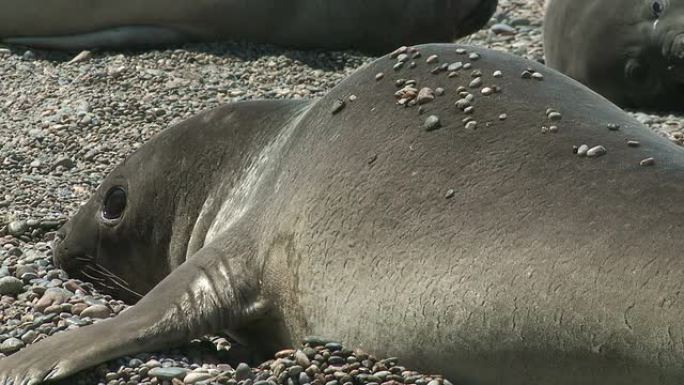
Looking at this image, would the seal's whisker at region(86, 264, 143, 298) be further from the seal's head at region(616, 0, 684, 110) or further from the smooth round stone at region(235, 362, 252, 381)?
the seal's head at region(616, 0, 684, 110)

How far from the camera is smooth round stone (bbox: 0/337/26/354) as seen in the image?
158 inches

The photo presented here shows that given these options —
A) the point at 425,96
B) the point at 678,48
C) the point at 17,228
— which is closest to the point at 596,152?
the point at 425,96

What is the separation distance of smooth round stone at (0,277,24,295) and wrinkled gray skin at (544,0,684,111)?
4200mm

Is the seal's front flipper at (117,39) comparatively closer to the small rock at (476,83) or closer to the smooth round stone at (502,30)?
the smooth round stone at (502,30)

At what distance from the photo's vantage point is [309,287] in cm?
371

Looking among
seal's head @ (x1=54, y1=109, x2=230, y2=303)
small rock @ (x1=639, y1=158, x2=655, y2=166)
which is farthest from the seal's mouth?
small rock @ (x1=639, y1=158, x2=655, y2=166)

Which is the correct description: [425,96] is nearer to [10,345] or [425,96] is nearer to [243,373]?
[243,373]

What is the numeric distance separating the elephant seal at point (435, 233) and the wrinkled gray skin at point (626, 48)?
343 centimetres

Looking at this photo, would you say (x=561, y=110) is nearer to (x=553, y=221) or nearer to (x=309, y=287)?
(x=553, y=221)

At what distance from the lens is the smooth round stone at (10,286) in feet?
14.6

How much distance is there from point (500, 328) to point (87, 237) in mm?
2200

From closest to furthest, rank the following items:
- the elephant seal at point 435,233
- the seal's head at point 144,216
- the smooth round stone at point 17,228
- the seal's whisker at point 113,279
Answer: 1. the elephant seal at point 435,233
2. the seal's head at point 144,216
3. the seal's whisker at point 113,279
4. the smooth round stone at point 17,228

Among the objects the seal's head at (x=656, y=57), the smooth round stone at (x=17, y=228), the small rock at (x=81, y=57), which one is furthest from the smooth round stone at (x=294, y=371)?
the small rock at (x=81, y=57)

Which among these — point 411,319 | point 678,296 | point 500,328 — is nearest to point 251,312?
point 411,319
